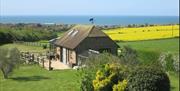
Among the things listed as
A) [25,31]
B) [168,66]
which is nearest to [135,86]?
[168,66]

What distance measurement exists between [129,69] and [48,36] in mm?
61373

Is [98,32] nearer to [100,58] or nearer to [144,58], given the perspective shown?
[144,58]

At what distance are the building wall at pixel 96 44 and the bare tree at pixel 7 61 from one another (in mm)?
9432

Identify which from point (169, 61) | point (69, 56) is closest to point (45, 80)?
point (169, 61)

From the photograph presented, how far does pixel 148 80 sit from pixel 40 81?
476 inches

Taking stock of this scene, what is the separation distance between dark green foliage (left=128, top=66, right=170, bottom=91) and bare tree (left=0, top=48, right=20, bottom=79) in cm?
1456

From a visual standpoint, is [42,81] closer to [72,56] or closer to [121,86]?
[121,86]

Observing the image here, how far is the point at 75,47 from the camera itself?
128ft

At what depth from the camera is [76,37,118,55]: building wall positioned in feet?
129

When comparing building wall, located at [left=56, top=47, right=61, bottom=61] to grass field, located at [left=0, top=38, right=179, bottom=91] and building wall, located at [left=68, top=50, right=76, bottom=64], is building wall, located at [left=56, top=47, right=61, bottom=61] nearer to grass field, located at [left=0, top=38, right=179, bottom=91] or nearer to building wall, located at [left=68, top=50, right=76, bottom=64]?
building wall, located at [left=68, top=50, right=76, bottom=64]

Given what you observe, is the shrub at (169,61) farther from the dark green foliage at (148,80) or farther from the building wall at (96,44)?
the dark green foliage at (148,80)

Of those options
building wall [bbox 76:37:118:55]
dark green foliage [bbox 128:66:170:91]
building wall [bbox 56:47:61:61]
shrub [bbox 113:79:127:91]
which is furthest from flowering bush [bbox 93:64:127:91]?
building wall [bbox 56:47:61:61]

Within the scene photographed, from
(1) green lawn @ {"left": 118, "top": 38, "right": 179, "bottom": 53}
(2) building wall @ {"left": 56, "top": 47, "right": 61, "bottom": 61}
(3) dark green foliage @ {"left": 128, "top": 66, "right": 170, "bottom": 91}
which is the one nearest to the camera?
(3) dark green foliage @ {"left": 128, "top": 66, "right": 170, "bottom": 91}

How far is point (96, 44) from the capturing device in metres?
39.6
